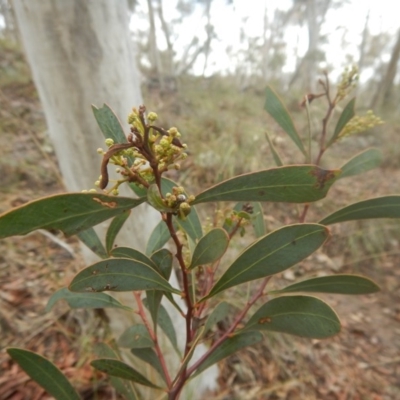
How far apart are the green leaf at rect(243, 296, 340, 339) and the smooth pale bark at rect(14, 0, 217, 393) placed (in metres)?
0.61

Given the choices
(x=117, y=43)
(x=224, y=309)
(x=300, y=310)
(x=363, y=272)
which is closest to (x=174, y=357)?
(x=224, y=309)

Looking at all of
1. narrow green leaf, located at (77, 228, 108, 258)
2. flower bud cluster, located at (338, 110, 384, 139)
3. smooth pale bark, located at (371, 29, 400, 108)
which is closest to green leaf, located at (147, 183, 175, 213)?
narrow green leaf, located at (77, 228, 108, 258)

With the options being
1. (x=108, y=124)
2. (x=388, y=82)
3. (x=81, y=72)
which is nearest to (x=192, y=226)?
(x=108, y=124)

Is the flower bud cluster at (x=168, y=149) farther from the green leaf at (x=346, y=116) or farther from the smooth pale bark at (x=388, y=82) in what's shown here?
the smooth pale bark at (x=388, y=82)

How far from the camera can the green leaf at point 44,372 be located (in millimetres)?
505

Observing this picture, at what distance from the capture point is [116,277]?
0.38 m

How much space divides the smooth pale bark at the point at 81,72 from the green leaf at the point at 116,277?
2.23ft

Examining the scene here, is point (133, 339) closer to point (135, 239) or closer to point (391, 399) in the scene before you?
point (135, 239)

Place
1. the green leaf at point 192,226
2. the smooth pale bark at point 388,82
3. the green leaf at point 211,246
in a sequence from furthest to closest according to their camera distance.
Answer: the smooth pale bark at point 388,82 < the green leaf at point 192,226 < the green leaf at point 211,246

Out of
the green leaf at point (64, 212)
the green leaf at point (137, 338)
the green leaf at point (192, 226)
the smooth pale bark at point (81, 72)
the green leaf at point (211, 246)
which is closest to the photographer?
the green leaf at point (64, 212)

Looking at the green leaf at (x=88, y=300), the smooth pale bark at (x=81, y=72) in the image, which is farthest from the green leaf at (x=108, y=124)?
the smooth pale bark at (x=81, y=72)

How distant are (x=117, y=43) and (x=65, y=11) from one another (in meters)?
0.17

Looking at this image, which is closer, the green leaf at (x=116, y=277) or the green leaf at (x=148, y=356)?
the green leaf at (x=116, y=277)

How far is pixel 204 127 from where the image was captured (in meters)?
3.35
